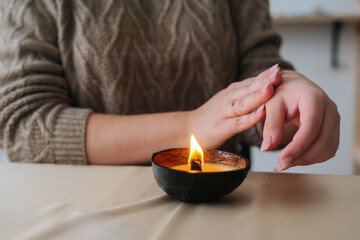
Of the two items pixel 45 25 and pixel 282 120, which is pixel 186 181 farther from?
pixel 45 25

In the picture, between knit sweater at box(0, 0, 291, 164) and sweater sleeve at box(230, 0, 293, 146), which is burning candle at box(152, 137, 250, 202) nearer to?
knit sweater at box(0, 0, 291, 164)

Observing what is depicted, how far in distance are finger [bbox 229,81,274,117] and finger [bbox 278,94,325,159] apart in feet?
0.19

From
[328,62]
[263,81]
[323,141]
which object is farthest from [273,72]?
[328,62]

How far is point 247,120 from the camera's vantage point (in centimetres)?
48

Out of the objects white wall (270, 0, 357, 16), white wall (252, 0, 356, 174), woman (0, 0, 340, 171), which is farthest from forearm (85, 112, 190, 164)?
white wall (270, 0, 357, 16)

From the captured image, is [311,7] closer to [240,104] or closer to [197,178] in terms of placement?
[240,104]

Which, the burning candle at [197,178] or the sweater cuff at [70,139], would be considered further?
the sweater cuff at [70,139]

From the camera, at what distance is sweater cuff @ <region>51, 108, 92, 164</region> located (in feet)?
1.92

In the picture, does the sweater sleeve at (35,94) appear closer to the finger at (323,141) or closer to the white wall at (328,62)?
the finger at (323,141)

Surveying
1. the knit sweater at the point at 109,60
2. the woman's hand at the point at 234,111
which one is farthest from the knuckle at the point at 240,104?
the knit sweater at the point at 109,60

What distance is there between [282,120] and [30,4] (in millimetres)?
597

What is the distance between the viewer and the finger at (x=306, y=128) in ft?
1.27

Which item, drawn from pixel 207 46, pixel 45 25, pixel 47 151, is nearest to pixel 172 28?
pixel 207 46

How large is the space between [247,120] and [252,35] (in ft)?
1.37
